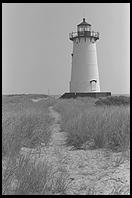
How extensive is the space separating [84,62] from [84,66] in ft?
1.24

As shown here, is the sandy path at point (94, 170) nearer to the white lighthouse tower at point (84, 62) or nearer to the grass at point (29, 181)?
the grass at point (29, 181)

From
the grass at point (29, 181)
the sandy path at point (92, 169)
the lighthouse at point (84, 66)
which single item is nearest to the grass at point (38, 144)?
the grass at point (29, 181)

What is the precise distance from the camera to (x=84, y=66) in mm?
24859

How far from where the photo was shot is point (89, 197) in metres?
2.58

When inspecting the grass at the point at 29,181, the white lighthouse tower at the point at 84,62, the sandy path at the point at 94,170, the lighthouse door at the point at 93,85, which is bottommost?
the sandy path at the point at 94,170

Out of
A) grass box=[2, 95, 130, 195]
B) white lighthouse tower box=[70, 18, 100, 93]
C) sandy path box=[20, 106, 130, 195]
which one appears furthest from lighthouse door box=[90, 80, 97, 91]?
sandy path box=[20, 106, 130, 195]

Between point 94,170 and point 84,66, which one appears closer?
point 94,170

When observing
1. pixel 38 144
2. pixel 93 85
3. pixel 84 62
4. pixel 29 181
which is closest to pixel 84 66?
A: pixel 84 62

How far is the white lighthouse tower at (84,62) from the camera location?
24.5m

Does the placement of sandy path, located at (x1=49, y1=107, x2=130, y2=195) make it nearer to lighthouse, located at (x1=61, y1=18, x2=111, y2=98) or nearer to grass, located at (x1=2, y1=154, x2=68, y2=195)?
grass, located at (x1=2, y1=154, x2=68, y2=195)

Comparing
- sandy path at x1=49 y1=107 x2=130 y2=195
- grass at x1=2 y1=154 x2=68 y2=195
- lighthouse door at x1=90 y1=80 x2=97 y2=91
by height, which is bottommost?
sandy path at x1=49 y1=107 x2=130 y2=195

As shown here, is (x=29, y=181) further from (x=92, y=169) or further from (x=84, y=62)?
(x=84, y=62)

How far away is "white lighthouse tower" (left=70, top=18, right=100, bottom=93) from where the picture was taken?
24.5 meters

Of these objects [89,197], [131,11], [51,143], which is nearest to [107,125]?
[51,143]
